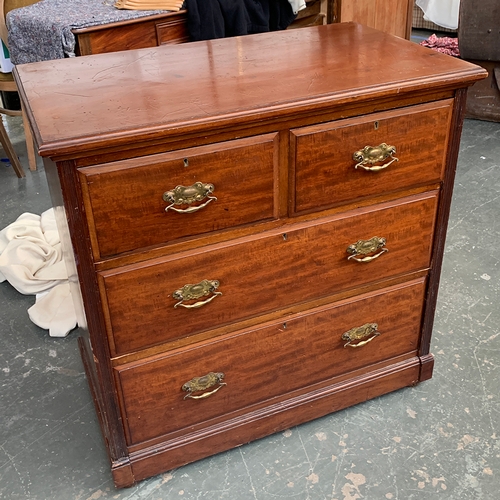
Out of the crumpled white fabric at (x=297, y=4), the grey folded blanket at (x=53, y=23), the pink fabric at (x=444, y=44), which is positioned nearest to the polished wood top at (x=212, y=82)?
the grey folded blanket at (x=53, y=23)

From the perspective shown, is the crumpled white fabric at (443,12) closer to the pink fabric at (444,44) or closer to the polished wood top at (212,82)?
the pink fabric at (444,44)

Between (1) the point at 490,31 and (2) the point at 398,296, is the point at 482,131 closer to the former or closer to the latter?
(1) the point at 490,31

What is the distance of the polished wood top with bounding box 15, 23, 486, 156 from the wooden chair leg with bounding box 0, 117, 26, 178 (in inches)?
71.4

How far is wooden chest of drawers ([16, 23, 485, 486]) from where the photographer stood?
134 cm

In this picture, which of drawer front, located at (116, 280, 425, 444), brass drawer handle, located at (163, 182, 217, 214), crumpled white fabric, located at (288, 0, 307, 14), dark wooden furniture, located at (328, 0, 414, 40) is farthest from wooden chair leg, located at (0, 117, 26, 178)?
brass drawer handle, located at (163, 182, 217, 214)

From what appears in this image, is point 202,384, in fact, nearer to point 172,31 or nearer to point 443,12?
point 172,31

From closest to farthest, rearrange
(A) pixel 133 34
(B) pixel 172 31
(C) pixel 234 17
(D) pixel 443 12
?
(A) pixel 133 34 < (B) pixel 172 31 < (C) pixel 234 17 < (D) pixel 443 12

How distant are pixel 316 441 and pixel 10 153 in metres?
2.36

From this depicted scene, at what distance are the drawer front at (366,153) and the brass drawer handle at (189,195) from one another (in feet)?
0.74

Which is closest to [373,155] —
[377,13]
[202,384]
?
[202,384]

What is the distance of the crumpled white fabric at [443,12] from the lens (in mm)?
5250

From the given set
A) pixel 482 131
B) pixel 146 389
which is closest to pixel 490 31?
pixel 482 131

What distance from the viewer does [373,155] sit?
1.52 metres

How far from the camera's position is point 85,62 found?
1.68m
